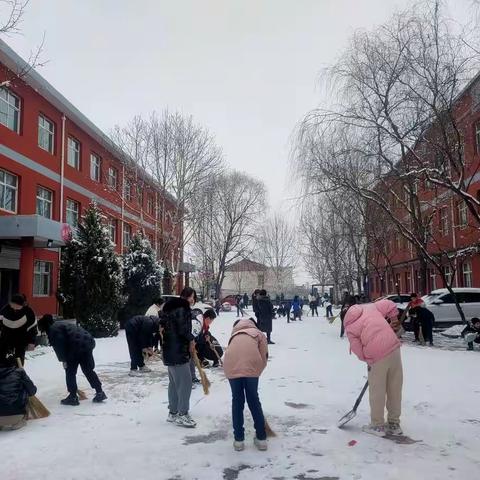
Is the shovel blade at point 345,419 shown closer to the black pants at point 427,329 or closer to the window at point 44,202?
the black pants at point 427,329

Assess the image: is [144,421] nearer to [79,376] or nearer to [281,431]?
[281,431]

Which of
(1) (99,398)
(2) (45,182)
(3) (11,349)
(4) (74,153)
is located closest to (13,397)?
(3) (11,349)

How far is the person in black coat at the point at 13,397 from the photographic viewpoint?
5.91 meters

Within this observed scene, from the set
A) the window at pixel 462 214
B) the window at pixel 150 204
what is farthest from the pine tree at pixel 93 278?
the window at pixel 462 214

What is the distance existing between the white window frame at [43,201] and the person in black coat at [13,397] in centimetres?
1681

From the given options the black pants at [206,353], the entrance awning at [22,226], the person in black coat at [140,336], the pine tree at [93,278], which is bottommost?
the black pants at [206,353]

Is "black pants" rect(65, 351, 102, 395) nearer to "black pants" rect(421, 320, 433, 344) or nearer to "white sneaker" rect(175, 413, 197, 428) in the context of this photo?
"white sneaker" rect(175, 413, 197, 428)

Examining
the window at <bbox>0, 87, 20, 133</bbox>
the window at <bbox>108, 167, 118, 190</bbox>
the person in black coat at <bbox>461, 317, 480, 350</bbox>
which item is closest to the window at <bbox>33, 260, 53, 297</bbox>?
the window at <bbox>0, 87, 20, 133</bbox>

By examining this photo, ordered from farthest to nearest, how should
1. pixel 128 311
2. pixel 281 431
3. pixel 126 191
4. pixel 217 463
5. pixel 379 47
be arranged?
1. pixel 126 191
2. pixel 128 311
3. pixel 379 47
4. pixel 281 431
5. pixel 217 463

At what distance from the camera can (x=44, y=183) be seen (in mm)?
22312

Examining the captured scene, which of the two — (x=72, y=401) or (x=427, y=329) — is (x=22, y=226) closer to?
(x=72, y=401)

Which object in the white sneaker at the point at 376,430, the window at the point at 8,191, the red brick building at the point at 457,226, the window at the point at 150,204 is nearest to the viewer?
the white sneaker at the point at 376,430

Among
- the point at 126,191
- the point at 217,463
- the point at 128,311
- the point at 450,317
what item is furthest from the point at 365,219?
the point at 217,463

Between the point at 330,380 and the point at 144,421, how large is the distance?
3977mm
